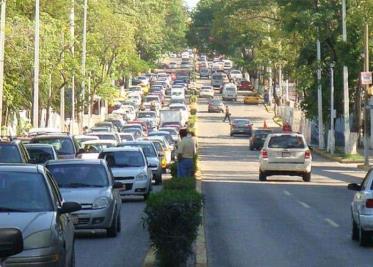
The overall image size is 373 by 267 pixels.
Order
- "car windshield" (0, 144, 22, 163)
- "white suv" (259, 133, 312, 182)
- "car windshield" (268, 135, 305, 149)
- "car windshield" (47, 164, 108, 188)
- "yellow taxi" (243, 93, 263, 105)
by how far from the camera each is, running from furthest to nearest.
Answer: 1. "yellow taxi" (243, 93, 263, 105)
2. "car windshield" (268, 135, 305, 149)
3. "white suv" (259, 133, 312, 182)
4. "car windshield" (0, 144, 22, 163)
5. "car windshield" (47, 164, 108, 188)

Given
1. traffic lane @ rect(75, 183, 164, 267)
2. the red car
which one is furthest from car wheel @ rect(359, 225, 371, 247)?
the red car

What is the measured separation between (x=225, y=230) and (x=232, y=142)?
6280cm

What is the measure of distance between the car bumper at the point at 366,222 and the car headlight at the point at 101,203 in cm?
486

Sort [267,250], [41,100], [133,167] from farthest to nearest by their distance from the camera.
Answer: [41,100] → [133,167] → [267,250]

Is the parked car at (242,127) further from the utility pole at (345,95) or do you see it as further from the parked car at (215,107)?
the parked car at (215,107)

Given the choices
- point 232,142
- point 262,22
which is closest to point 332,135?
point 232,142

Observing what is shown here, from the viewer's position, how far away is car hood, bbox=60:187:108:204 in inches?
888

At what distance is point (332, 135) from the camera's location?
70875mm

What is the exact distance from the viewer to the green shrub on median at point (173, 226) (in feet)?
52.2

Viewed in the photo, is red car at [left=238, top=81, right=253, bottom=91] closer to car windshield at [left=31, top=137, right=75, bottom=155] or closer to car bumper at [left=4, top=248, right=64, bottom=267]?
car windshield at [left=31, top=137, right=75, bottom=155]

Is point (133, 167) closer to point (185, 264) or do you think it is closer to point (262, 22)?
point (185, 264)

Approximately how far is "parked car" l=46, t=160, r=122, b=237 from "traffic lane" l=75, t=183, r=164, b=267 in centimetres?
32

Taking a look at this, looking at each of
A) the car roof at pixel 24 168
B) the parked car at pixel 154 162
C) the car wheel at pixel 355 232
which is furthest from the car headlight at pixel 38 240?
the parked car at pixel 154 162

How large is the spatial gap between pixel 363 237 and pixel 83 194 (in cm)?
536
